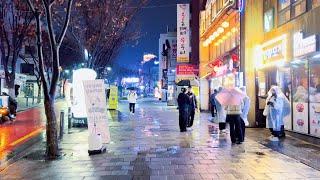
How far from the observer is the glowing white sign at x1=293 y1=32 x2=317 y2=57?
1363 centimetres

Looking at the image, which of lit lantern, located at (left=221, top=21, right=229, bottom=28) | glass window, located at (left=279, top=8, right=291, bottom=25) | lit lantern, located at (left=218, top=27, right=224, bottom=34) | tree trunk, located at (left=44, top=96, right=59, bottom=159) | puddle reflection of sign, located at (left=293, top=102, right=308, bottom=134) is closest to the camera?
tree trunk, located at (left=44, top=96, right=59, bottom=159)

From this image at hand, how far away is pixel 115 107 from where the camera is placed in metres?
39.2

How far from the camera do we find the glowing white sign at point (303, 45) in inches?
537

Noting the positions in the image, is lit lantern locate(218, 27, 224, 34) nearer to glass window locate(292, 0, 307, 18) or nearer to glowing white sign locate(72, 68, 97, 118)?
glowing white sign locate(72, 68, 97, 118)

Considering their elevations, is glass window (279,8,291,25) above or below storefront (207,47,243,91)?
above

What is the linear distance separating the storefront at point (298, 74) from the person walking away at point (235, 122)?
2401 mm

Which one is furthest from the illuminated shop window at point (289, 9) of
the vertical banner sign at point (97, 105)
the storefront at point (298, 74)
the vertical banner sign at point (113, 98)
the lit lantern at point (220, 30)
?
the vertical banner sign at point (113, 98)

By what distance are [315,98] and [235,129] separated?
2695 mm

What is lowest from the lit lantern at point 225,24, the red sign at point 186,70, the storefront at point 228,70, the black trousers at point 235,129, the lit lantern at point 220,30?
the black trousers at point 235,129

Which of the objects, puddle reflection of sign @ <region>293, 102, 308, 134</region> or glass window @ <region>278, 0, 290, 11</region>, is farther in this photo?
glass window @ <region>278, 0, 290, 11</region>

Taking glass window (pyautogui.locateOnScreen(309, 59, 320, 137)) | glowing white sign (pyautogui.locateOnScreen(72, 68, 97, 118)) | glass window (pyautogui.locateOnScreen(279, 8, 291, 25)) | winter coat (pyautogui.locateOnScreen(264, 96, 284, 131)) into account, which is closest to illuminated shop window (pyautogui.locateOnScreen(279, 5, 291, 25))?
glass window (pyautogui.locateOnScreen(279, 8, 291, 25))

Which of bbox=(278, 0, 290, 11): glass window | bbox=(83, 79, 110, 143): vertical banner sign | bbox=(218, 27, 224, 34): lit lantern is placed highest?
bbox=(218, 27, 224, 34): lit lantern

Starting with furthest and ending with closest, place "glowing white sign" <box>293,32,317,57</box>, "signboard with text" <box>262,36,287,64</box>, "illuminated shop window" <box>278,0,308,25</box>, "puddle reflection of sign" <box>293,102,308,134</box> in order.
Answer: "signboard with text" <box>262,36,287,64</box>
"illuminated shop window" <box>278,0,308,25</box>
"puddle reflection of sign" <box>293,102,308,134</box>
"glowing white sign" <box>293,32,317,57</box>

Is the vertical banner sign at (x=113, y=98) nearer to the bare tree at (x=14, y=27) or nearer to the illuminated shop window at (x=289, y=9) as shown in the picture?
the bare tree at (x=14, y=27)
